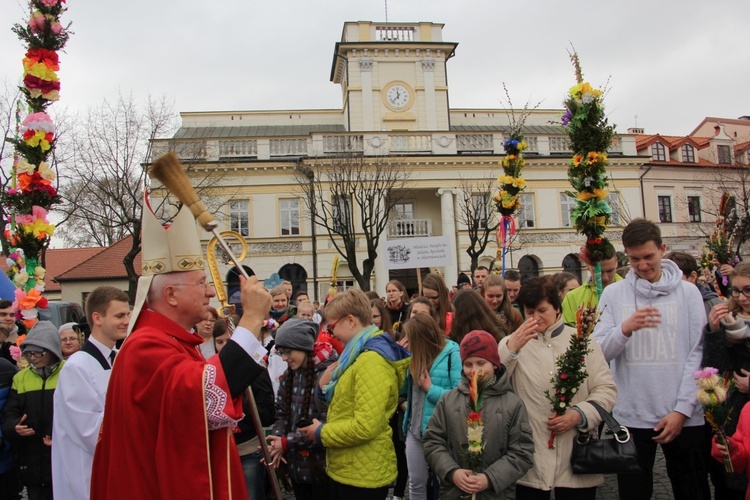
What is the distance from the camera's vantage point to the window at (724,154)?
39.1 meters

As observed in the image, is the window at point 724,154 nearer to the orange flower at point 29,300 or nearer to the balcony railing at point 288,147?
the balcony railing at point 288,147

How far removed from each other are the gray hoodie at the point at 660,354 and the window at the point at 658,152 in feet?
120

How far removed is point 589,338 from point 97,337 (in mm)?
3490

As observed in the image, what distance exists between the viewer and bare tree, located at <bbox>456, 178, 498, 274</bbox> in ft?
97.1

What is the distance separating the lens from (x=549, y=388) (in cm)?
392

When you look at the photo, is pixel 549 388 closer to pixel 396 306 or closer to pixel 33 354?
pixel 33 354

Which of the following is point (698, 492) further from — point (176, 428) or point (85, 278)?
point (85, 278)

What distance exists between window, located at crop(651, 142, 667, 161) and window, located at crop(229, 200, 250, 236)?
25.4 metres

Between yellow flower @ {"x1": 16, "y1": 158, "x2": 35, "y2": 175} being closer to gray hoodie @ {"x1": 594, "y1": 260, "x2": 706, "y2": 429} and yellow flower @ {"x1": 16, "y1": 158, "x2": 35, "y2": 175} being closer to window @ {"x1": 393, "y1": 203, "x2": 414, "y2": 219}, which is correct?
gray hoodie @ {"x1": 594, "y1": 260, "x2": 706, "y2": 429}

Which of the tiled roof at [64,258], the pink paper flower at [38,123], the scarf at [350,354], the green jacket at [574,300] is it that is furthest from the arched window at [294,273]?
the scarf at [350,354]

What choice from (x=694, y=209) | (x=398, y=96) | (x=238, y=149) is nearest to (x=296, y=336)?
(x=238, y=149)

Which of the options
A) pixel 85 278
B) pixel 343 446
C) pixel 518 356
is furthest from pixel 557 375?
pixel 85 278

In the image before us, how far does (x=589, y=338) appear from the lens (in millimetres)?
3895

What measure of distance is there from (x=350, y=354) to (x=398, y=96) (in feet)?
103
